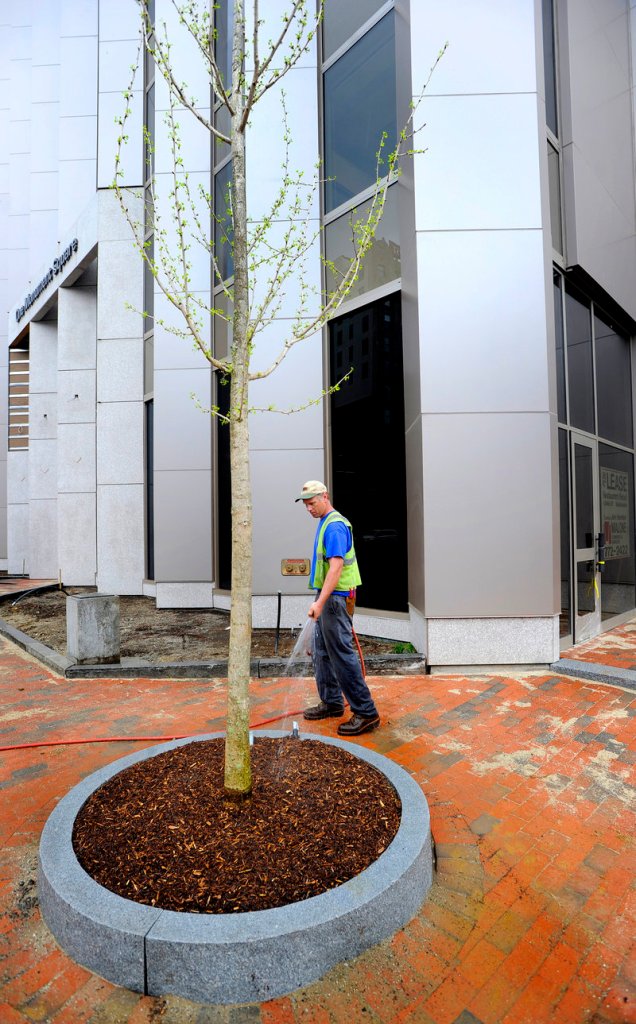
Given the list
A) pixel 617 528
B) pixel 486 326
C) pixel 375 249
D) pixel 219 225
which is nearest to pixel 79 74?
pixel 219 225

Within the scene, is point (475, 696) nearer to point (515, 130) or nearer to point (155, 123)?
point (515, 130)

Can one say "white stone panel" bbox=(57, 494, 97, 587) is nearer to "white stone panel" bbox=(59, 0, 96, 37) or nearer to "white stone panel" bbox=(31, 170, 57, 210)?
"white stone panel" bbox=(31, 170, 57, 210)

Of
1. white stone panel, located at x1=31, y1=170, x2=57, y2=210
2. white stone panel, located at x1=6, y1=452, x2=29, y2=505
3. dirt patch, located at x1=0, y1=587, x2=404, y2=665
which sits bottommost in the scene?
dirt patch, located at x1=0, y1=587, x2=404, y2=665

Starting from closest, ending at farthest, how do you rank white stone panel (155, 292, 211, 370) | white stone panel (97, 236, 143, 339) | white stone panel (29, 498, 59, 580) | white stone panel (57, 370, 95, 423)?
white stone panel (155, 292, 211, 370) < white stone panel (97, 236, 143, 339) < white stone panel (57, 370, 95, 423) < white stone panel (29, 498, 59, 580)

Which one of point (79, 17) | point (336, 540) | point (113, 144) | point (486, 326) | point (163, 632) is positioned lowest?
point (163, 632)

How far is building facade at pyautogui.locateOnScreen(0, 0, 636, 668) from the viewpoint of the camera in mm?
5973

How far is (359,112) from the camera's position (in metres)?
7.84

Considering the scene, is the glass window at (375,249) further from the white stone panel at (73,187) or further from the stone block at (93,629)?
the white stone panel at (73,187)

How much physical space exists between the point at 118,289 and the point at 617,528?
11.4 metres

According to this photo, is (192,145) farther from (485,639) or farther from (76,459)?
(485,639)

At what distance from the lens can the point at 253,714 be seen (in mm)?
4867

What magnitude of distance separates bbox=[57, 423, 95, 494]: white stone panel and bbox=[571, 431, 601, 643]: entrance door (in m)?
12.1

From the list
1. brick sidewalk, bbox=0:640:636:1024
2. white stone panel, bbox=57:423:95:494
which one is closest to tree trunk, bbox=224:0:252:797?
brick sidewalk, bbox=0:640:636:1024

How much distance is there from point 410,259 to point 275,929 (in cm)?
639
